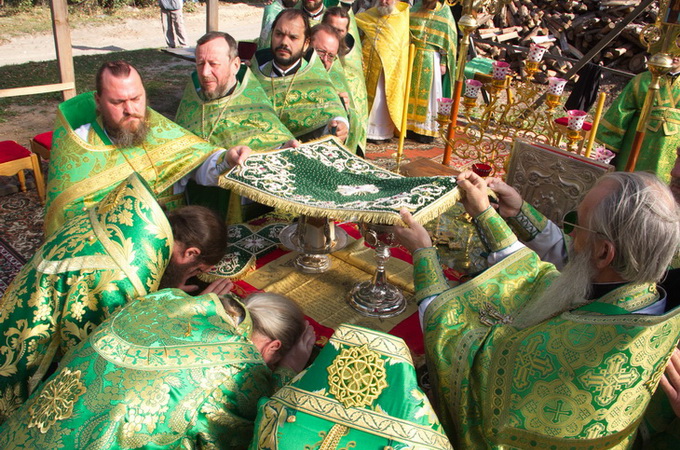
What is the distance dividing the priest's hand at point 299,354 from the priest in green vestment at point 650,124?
4.18 m

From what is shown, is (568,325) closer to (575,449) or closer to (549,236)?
(575,449)

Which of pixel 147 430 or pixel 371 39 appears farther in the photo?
pixel 371 39

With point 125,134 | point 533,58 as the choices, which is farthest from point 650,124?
point 125,134

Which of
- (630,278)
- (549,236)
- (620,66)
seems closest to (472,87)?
(549,236)

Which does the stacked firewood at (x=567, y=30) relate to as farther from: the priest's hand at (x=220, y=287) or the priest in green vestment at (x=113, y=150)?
the priest's hand at (x=220, y=287)

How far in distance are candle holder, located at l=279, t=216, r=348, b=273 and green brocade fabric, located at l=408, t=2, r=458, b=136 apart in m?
4.99

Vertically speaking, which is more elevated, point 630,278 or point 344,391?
point 630,278

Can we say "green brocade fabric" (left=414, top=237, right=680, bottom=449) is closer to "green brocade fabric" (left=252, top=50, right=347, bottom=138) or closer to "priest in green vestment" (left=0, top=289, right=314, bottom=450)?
"priest in green vestment" (left=0, top=289, right=314, bottom=450)

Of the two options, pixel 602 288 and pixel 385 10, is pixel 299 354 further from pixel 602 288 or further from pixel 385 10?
pixel 385 10

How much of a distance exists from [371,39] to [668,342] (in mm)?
6604

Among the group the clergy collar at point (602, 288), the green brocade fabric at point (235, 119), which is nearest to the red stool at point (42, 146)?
the green brocade fabric at point (235, 119)

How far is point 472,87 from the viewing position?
175 inches

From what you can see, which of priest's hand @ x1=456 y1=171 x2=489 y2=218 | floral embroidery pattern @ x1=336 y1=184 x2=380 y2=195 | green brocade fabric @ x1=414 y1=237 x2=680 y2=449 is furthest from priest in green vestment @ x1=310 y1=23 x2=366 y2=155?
green brocade fabric @ x1=414 y1=237 x2=680 y2=449

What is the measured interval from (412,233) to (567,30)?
11994 mm
